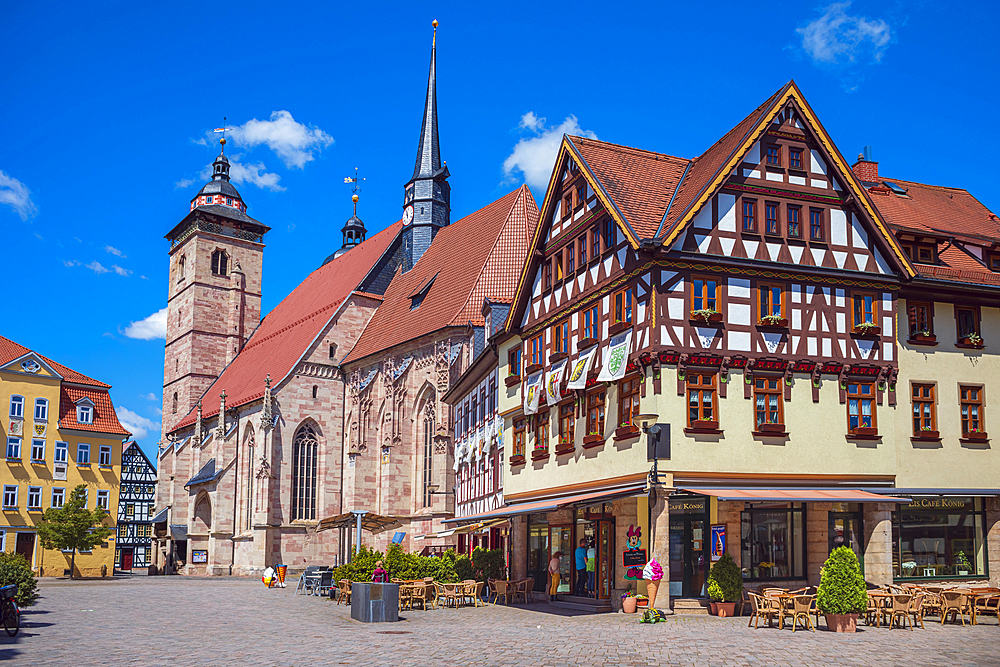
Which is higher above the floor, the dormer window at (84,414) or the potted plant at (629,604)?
the dormer window at (84,414)

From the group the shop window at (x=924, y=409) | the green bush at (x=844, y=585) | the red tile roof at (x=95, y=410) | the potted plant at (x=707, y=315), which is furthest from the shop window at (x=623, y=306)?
the red tile roof at (x=95, y=410)

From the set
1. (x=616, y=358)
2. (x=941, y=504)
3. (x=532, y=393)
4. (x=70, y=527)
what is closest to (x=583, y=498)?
(x=616, y=358)

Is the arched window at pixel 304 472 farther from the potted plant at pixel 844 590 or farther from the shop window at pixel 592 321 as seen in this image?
the potted plant at pixel 844 590

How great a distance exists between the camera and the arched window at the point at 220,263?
7000cm

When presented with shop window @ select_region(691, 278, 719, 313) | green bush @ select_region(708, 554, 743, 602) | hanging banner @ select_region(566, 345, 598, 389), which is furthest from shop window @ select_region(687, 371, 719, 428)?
hanging banner @ select_region(566, 345, 598, 389)

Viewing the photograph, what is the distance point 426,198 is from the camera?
57062 millimetres

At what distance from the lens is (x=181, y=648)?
1568 centimetres

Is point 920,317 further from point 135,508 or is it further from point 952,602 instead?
point 135,508

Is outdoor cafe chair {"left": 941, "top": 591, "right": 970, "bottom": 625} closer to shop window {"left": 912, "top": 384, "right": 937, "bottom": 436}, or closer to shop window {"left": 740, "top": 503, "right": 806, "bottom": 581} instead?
shop window {"left": 740, "top": 503, "right": 806, "bottom": 581}

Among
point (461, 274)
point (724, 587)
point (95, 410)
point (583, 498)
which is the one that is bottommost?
point (724, 587)

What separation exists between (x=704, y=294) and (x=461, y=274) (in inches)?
1016

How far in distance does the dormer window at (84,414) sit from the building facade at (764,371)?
Answer: 34.6 m

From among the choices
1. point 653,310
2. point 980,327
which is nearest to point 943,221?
point 980,327

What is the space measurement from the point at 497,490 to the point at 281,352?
27.7 m
